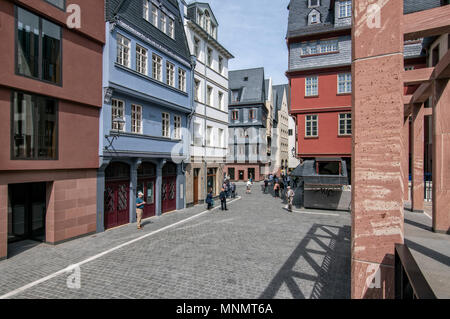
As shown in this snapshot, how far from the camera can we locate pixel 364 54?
385 cm

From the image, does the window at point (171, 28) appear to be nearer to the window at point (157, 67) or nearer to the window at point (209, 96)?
the window at point (157, 67)

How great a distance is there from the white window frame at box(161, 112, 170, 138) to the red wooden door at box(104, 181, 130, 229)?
4298mm

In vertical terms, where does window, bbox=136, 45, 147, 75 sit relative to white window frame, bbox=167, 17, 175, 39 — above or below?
below

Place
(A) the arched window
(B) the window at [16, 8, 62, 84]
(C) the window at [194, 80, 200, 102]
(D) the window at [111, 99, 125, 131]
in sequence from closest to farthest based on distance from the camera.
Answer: (B) the window at [16, 8, 62, 84] < (D) the window at [111, 99, 125, 131] < (C) the window at [194, 80, 200, 102] < (A) the arched window

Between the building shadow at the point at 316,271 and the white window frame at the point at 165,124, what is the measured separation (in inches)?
418

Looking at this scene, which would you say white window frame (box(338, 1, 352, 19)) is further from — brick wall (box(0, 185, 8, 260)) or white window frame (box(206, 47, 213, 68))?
brick wall (box(0, 185, 8, 260))

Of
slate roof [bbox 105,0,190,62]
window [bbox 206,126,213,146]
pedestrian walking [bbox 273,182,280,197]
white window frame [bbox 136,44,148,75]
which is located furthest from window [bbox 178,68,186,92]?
pedestrian walking [bbox 273,182,280,197]

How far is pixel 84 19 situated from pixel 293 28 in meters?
16.7

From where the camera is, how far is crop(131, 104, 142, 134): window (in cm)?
1401

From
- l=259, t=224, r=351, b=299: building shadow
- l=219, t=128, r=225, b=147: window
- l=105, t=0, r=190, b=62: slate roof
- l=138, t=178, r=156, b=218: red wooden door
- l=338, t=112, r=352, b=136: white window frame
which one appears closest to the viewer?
l=259, t=224, r=351, b=299: building shadow

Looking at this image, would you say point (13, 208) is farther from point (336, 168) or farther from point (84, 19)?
point (336, 168)

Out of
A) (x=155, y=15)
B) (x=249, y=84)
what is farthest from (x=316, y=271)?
(x=249, y=84)
